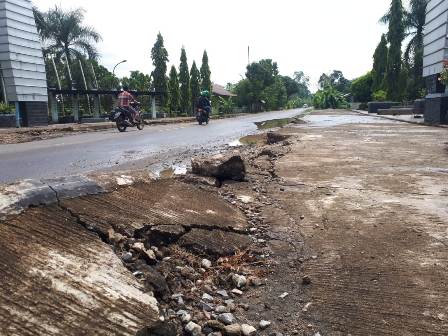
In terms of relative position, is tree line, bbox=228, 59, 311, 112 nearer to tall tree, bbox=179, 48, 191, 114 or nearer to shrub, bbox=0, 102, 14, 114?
tall tree, bbox=179, 48, 191, 114

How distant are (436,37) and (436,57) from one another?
28.3 inches

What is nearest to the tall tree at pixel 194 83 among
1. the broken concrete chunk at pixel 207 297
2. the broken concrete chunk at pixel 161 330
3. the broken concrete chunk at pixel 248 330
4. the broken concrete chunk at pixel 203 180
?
the broken concrete chunk at pixel 203 180

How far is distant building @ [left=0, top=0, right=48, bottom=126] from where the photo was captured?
1956cm

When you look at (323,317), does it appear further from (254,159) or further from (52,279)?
(254,159)

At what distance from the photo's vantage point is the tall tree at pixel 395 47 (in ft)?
123

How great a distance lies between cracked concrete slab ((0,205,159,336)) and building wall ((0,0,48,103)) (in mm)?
20222

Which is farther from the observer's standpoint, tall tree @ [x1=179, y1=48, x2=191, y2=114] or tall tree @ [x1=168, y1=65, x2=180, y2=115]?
tall tree @ [x1=179, y1=48, x2=191, y2=114]

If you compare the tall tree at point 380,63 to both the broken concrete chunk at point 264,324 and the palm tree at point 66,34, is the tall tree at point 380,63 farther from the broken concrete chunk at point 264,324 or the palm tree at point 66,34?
the broken concrete chunk at point 264,324

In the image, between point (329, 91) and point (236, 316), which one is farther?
point (329, 91)

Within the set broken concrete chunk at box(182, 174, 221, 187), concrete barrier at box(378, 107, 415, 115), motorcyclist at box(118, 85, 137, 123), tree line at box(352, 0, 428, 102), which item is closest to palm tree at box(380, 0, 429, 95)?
tree line at box(352, 0, 428, 102)

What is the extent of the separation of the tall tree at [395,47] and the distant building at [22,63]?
30.0 m

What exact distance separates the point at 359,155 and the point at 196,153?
323cm

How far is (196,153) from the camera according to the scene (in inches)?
339

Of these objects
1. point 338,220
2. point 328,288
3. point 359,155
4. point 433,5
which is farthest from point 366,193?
point 433,5
